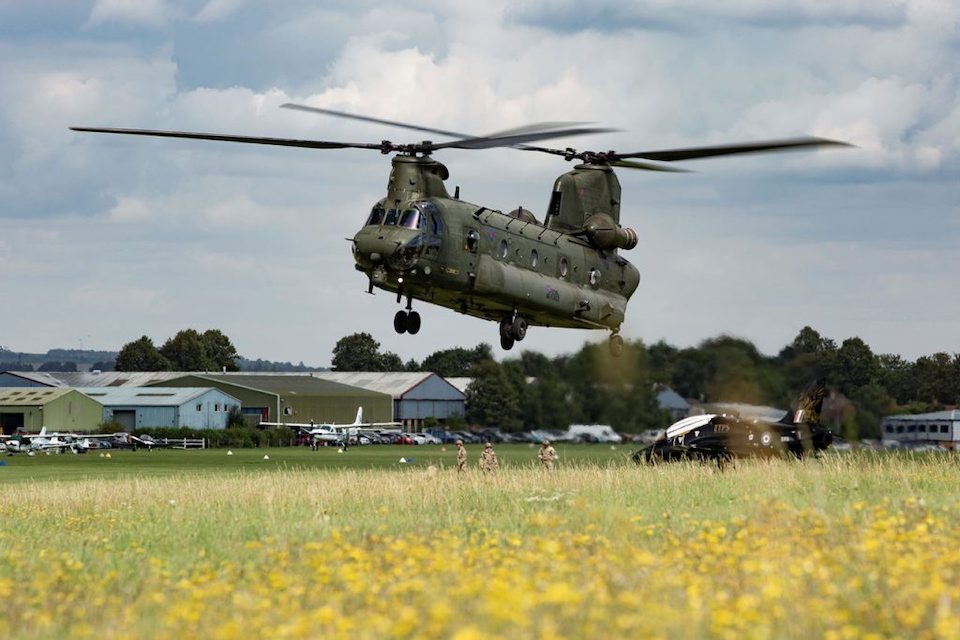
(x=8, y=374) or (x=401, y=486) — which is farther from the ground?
(x=8, y=374)

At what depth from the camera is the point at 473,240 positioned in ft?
121

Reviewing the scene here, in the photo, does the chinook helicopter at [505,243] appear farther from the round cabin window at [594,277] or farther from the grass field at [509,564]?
the grass field at [509,564]

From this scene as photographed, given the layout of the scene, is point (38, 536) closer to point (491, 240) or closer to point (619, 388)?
point (491, 240)

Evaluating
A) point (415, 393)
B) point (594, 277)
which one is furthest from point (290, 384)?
point (594, 277)

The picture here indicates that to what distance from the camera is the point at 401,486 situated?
29938 millimetres

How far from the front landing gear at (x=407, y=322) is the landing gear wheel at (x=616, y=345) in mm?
8579

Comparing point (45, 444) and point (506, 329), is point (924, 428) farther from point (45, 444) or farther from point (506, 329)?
point (45, 444)

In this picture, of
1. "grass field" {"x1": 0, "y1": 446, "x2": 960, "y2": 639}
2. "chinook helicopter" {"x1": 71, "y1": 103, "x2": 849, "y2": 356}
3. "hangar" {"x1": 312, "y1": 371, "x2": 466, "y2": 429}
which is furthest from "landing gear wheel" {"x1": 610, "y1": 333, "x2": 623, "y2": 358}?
"hangar" {"x1": 312, "y1": 371, "x2": 466, "y2": 429}

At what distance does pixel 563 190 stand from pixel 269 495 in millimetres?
20421

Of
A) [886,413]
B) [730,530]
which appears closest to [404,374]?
[886,413]

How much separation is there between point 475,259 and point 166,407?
109 m

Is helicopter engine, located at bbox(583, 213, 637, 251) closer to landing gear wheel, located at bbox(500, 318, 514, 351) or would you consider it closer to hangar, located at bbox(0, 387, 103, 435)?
landing gear wheel, located at bbox(500, 318, 514, 351)

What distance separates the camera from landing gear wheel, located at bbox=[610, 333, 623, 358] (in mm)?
42375

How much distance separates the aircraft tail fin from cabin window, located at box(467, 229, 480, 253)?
9.53 m
